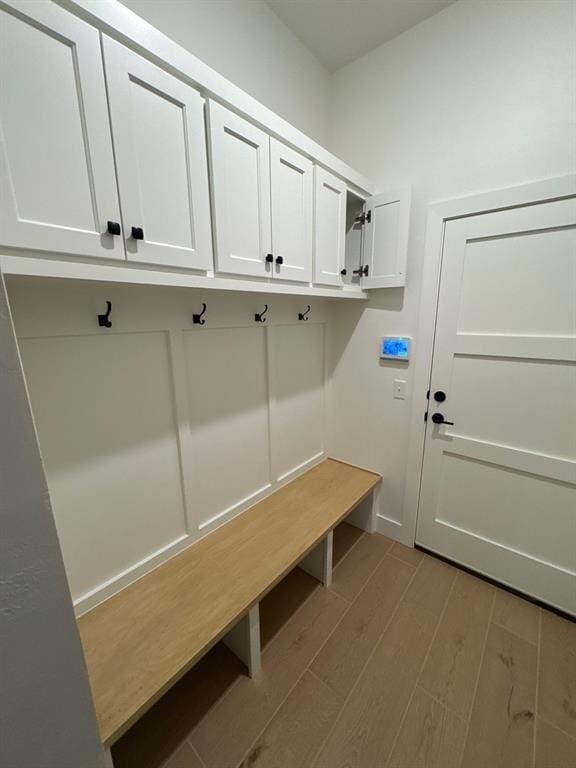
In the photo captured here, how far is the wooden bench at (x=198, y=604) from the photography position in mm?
967

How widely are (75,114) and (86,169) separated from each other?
121 mm

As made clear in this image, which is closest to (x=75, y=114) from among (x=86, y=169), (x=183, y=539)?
(x=86, y=169)

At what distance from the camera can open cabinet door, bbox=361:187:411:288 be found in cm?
173

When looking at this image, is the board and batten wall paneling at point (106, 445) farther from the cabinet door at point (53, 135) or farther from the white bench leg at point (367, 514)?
the white bench leg at point (367, 514)

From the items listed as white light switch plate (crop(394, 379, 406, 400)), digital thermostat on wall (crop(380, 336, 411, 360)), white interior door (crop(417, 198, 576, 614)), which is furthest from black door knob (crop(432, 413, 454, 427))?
digital thermostat on wall (crop(380, 336, 411, 360))

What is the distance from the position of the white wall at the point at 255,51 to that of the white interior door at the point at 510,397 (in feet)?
3.66

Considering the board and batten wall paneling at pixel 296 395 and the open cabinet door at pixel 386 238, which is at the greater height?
the open cabinet door at pixel 386 238

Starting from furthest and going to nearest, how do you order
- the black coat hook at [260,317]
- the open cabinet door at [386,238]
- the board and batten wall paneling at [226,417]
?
the open cabinet door at [386,238], the black coat hook at [260,317], the board and batten wall paneling at [226,417]

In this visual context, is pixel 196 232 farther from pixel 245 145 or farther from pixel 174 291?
pixel 245 145

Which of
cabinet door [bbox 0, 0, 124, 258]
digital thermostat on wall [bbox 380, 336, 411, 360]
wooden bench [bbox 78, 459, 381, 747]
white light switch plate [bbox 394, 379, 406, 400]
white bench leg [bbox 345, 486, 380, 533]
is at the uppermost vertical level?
cabinet door [bbox 0, 0, 124, 258]

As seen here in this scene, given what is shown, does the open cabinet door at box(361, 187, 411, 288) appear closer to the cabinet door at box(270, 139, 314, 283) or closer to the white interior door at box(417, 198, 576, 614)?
the white interior door at box(417, 198, 576, 614)

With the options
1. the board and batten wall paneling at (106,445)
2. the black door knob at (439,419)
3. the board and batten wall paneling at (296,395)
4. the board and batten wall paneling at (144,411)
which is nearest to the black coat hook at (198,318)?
the board and batten wall paneling at (144,411)

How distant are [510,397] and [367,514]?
4.07 ft

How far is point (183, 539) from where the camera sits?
4.75ft
